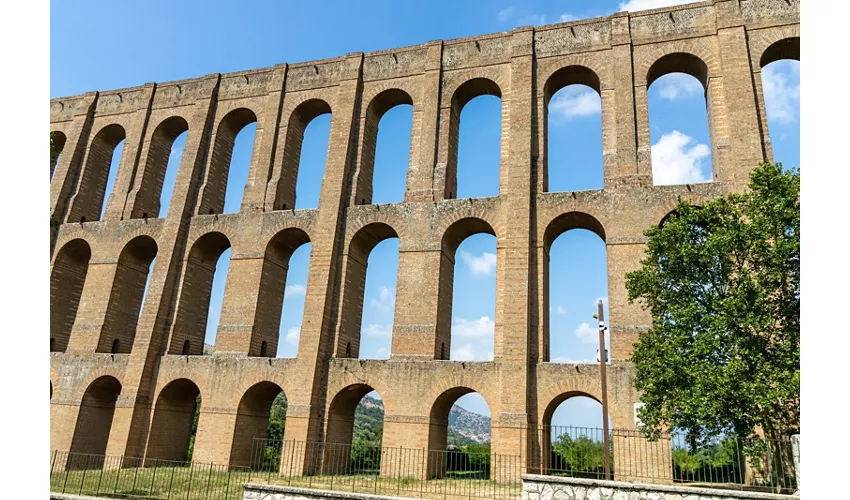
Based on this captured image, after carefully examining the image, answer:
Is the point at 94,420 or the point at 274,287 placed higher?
the point at 274,287

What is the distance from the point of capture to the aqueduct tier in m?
17.1

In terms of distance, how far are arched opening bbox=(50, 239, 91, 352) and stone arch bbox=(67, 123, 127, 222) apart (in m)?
1.31

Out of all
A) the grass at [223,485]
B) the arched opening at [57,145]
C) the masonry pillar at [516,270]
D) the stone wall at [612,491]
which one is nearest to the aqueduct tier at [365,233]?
the masonry pillar at [516,270]

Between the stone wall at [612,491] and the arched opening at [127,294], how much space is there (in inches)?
681

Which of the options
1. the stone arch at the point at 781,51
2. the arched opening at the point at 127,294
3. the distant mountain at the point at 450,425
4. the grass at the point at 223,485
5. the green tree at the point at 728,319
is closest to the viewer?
the green tree at the point at 728,319

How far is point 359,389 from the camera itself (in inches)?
739

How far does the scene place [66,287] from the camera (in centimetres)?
2369

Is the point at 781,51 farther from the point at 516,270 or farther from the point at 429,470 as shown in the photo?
the point at 429,470

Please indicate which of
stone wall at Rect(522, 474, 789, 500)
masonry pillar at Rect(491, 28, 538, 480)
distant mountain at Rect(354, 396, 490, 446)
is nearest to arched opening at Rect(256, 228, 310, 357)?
masonry pillar at Rect(491, 28, 538, 480)

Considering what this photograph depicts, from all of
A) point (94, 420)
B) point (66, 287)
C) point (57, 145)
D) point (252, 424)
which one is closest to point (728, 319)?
point (252, 424)

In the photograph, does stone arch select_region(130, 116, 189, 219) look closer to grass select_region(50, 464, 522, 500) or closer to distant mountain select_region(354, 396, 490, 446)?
grass select_region(50, 464, 522, 500)

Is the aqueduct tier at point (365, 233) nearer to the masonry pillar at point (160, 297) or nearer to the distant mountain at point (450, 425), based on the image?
the masonry pillar at point (160, 297)

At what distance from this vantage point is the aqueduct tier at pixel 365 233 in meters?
17.1

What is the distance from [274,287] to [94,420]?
774 centimetres
